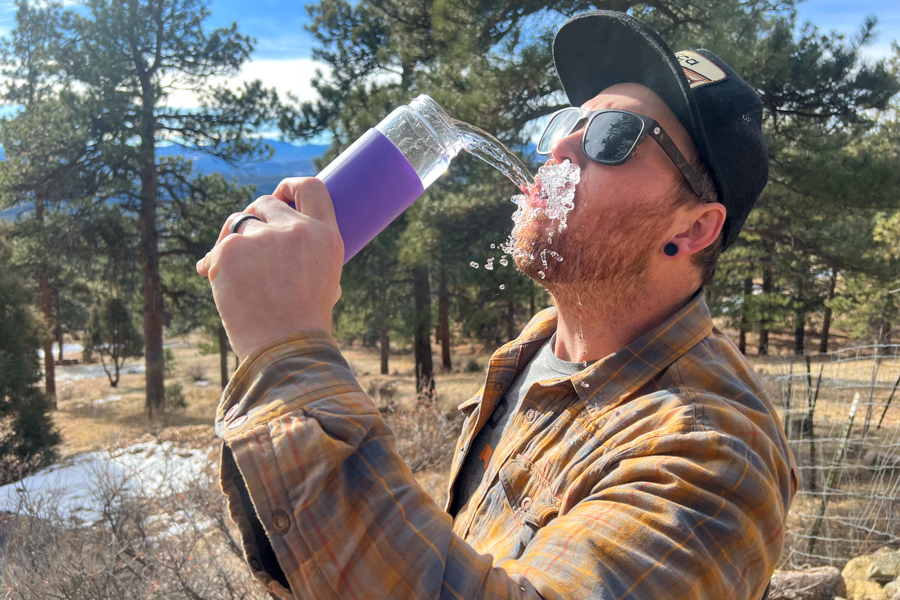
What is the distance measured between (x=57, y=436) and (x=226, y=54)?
32.9 ft

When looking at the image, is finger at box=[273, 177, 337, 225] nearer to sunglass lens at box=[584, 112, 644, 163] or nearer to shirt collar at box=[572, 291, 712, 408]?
shirt collar at box=[572, 291, 712, 408]

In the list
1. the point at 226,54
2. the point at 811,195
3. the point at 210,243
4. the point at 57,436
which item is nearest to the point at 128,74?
the point at 226,54

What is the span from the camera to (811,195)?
7977mm

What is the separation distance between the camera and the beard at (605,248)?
152 centimetres

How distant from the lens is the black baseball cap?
4.82ft

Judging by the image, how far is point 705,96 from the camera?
4.81ft

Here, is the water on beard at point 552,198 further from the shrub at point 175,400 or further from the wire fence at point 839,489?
the shrub at point 175,400

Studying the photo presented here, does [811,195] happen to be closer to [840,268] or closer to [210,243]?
[840,268]

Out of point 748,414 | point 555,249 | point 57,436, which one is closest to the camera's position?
point 748,414

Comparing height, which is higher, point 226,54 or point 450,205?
point 226,54

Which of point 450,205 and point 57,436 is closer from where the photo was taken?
point 450,205

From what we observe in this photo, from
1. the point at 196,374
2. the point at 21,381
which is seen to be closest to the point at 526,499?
the point at 21,381

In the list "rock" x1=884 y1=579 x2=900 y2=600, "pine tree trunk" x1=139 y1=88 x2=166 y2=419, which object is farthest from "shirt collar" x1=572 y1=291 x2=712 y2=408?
"pine tree trunk" x1=139 y1=88 x2=166 y2=419

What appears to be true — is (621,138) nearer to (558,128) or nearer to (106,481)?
Answer: (558,128)
